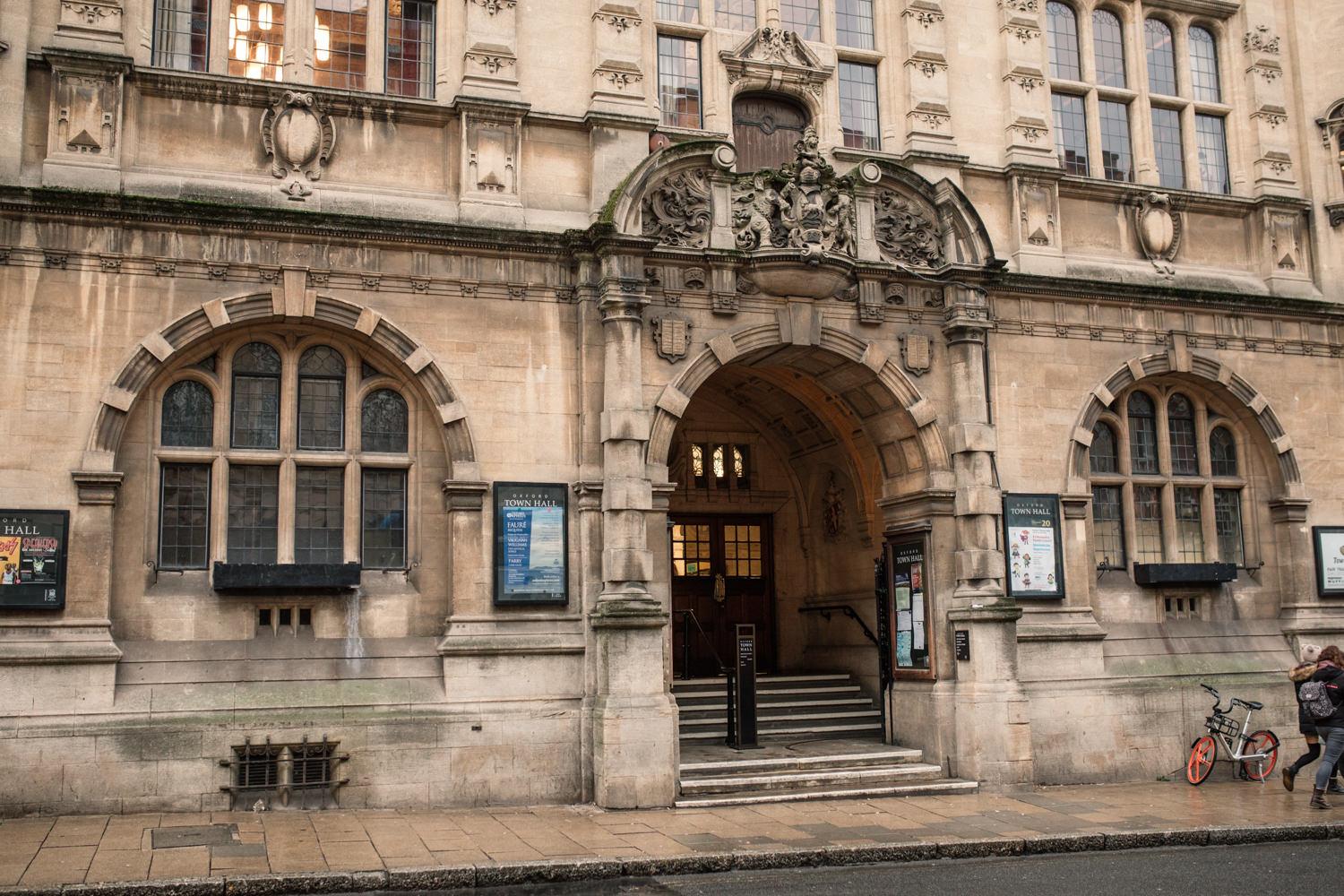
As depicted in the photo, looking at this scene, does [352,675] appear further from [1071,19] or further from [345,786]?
[1071,19]

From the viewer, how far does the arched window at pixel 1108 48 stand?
18.8m

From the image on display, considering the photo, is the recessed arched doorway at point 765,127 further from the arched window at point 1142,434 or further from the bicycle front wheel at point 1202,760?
the bicycle front wheel at point 1202,760

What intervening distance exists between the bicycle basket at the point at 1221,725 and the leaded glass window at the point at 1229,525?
109 inches

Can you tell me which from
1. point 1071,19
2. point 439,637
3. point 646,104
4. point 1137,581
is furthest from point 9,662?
point 1071,19

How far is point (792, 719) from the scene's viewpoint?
1728cm

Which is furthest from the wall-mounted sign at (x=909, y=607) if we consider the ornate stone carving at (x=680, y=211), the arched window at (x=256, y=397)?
the arched window at (x=256, y=397)

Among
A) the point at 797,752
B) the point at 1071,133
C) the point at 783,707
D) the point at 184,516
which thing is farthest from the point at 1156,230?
the point at 184,516

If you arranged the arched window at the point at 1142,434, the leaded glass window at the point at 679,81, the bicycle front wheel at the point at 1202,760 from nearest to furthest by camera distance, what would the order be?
the bicycle front wheel at the point at 1202,760 → the leaded glass window at the point at 679,81 → the arched window at the point at 1142,434

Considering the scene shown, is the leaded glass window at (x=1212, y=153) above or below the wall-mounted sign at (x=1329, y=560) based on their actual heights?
above

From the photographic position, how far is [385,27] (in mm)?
15531

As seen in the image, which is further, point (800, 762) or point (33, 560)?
point (800, 762)

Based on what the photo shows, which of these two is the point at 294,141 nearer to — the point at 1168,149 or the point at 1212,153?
the point at 1168,149

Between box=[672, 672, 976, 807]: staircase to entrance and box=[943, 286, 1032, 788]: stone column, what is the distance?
0.57 m

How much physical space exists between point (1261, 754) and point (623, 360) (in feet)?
30.5
